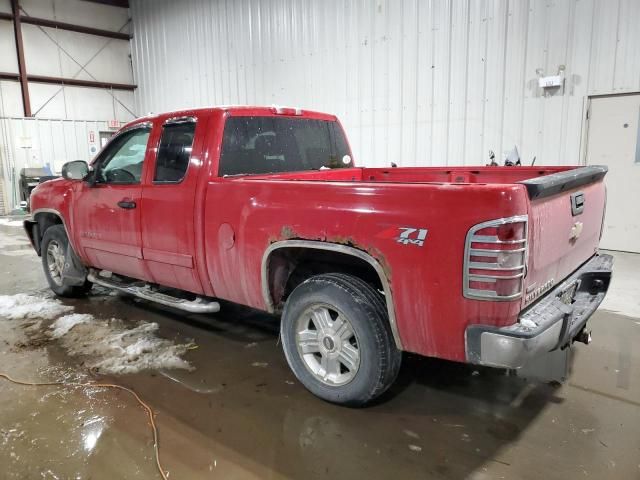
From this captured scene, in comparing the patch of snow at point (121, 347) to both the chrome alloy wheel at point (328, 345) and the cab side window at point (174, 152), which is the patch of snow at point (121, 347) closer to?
the chrome alloy wheel at point (328, 345)

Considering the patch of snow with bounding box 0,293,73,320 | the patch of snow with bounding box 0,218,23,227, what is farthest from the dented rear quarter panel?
the patch of snow with bounding box 0,218,23,227

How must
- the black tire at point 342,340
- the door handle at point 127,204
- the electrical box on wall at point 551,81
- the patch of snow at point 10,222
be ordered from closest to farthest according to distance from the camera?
the black tire at point 342,340 → the door handle at point 127,204 → the electrical box on wall at point 551,81 → the patch of snow at point 10,222

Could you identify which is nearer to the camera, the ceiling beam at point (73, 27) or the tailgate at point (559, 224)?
the tailgate at point (559, 224)

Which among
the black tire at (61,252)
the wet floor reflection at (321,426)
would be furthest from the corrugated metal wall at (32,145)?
the wet floor reflection at (321,426)

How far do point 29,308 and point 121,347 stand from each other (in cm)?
173

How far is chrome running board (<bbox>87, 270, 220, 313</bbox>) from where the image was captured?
3566mm

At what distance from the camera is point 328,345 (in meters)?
2.85

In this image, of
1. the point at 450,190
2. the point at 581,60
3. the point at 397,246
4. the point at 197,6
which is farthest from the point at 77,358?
the point at 197,6

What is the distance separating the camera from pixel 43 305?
497 cm

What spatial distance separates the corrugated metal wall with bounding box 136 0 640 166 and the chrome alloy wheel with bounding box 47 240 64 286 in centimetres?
586

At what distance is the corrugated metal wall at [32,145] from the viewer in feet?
44.2

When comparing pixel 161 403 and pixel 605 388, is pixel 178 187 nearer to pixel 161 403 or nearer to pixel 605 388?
pixel 161 403

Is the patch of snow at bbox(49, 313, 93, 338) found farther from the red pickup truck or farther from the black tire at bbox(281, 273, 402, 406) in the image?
the black tire at bbox(281, 273, 402, 406)

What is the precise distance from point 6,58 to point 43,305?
1185 centimetres
